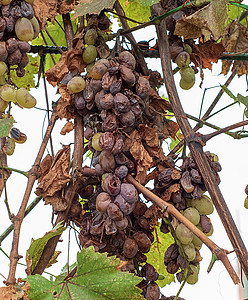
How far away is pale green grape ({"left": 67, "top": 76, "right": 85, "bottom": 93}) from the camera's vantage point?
2.52 feet

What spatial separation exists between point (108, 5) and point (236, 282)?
0.53 metres

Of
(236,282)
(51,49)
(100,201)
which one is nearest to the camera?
(236,282)

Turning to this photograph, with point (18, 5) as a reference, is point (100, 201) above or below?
below

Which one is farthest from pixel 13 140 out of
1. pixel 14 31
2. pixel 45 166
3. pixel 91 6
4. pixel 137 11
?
pixel 137 11

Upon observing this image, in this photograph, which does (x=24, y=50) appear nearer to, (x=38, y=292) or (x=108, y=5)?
(x=108, y=5)

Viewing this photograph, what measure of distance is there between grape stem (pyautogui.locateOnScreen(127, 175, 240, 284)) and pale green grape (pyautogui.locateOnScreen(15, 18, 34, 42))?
13.4 inches

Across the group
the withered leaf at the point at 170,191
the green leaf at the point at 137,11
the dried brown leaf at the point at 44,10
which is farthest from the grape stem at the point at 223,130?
the green leaf at the point at 137,11

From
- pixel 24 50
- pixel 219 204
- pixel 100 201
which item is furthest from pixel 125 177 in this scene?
pixel 24 50

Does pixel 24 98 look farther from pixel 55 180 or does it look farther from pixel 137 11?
pixel 137 11

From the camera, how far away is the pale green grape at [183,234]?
737 millimetres

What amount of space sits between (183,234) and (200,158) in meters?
0.15

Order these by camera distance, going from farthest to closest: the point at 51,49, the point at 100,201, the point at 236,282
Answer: the point at 51,49 < the point at 100,201 < the point at 236,282

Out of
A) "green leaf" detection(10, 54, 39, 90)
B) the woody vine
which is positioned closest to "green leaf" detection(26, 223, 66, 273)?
the woody vine

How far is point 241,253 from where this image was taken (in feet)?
2.05
